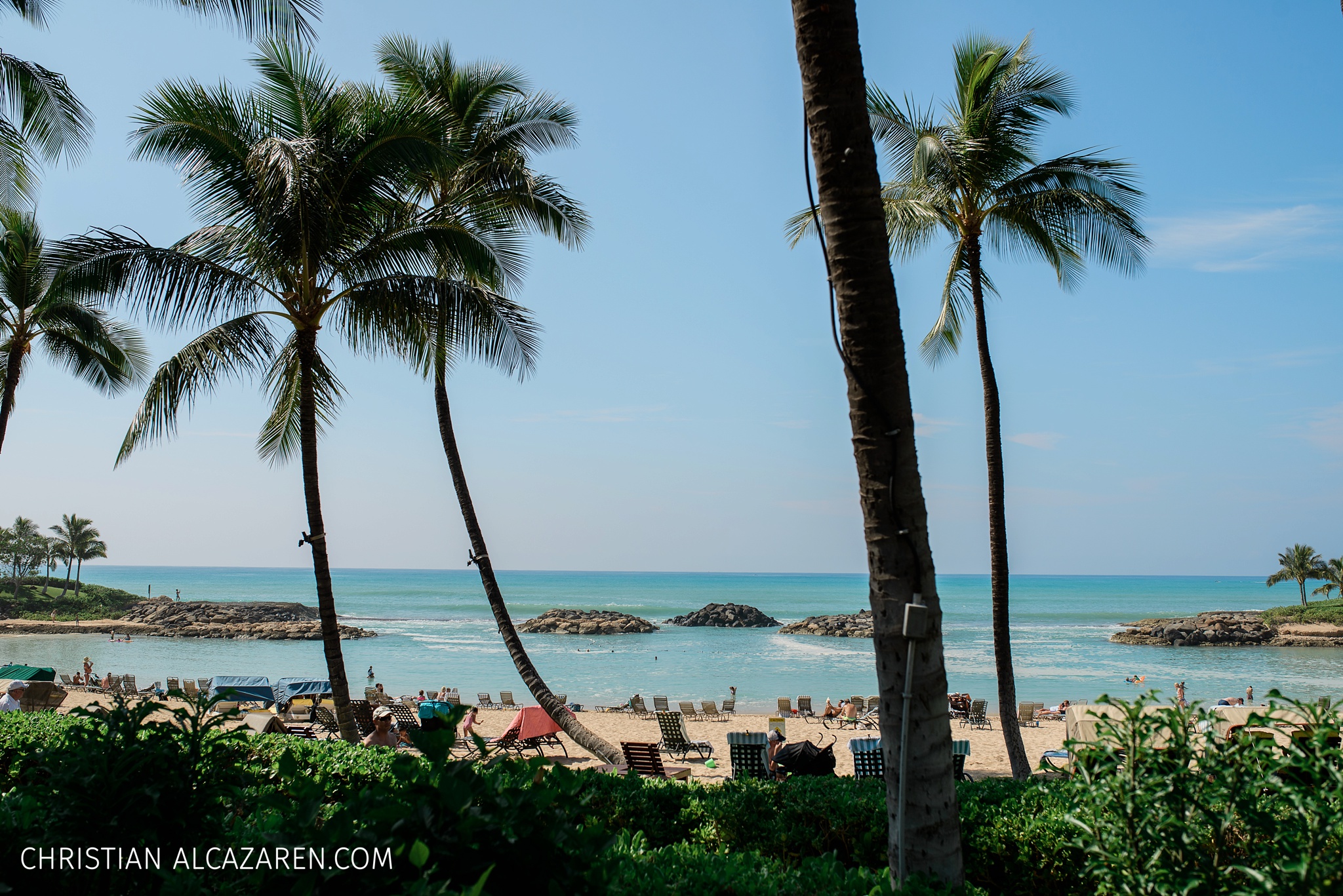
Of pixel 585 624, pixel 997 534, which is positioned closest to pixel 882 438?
pixel 997 534

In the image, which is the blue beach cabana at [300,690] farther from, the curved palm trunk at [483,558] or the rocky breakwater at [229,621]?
the rocky breakwater at [229,621]

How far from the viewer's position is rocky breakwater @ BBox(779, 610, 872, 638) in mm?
58844

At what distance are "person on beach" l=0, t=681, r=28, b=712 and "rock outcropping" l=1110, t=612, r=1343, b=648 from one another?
58.6 meters

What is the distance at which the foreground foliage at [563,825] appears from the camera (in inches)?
81.4

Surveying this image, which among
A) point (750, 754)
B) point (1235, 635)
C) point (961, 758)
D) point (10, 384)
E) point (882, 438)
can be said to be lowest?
point (1235, 635)

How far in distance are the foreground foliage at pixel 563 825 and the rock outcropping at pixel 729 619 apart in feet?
217

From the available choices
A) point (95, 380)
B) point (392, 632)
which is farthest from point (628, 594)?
point (95, 380)

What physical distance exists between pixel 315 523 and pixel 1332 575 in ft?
252

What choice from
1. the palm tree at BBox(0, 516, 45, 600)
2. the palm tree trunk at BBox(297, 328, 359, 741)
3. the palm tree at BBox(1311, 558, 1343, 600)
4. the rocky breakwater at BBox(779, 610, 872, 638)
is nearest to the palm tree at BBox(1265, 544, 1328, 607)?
the palm tree at BBox(1311, 558, 1343, 600)

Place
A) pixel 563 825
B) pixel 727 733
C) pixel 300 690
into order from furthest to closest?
1. pixel 300 690
2. pixel 727 733
3. pixel 563 825

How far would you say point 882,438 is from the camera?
149 inches

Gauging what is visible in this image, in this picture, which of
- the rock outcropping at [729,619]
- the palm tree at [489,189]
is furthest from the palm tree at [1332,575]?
the palm tree at [489,189]

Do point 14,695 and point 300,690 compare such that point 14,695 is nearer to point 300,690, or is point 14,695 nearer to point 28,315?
point 300,690

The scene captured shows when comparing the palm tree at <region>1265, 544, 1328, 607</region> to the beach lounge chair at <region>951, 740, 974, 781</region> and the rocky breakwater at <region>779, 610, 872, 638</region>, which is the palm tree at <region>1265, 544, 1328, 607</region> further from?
the beach lounge chair at <region>951, 740, 974, 781</region>
